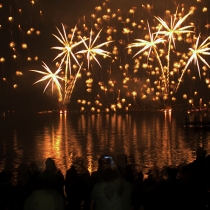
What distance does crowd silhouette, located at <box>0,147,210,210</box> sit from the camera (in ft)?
21.9

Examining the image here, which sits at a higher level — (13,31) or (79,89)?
(13,31)

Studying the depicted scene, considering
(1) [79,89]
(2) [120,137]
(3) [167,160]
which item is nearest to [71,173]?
(3) [167,160]

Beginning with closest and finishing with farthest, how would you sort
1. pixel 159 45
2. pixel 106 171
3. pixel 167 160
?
pixel 106 171 < pixel 167 160 < pixel 159 45

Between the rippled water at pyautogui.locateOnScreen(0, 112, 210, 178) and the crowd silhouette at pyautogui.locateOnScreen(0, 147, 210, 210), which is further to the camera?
the rippled water at pyautogui.locateOnScreen(0, 112, 210, 178)

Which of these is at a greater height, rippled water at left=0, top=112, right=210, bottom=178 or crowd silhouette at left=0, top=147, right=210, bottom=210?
crowd silhouette at left=0, top=147, right=210, bottom=210

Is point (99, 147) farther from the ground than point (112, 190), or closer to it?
closer to it

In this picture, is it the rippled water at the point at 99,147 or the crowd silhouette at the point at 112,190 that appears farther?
the rippled water at the point at 99,147

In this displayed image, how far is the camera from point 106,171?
708 cm

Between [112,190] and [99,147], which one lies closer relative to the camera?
[112,190]

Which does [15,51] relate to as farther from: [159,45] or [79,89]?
[159,45]

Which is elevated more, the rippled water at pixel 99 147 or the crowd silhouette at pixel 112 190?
the crowd silhouette at pixel 112 190

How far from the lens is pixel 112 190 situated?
7.19 meters

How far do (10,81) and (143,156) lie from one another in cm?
5427

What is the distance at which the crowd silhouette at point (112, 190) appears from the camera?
21.9ft
